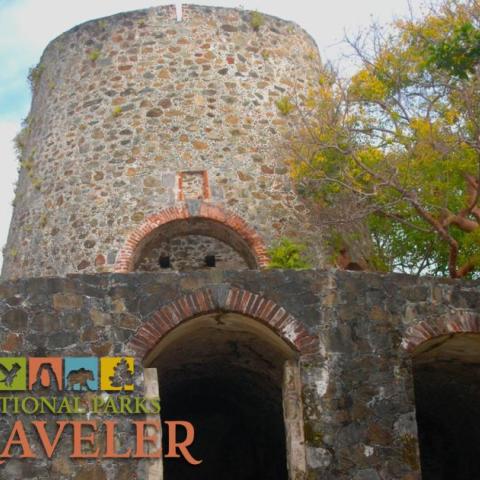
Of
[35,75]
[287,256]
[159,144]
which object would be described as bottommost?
[287,256]

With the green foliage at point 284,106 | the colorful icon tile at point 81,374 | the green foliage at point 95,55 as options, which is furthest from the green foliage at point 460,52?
the green foliage at point 95,55

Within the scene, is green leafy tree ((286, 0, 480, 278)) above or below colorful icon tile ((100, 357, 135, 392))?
above

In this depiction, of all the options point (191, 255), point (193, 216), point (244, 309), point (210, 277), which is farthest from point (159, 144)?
point (244, 309)

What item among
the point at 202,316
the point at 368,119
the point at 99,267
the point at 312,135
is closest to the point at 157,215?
the point at 99,267

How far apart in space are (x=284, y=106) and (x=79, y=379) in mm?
7246

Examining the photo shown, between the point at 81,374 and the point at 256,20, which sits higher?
the point at 256,20

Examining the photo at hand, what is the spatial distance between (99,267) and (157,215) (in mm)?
1197

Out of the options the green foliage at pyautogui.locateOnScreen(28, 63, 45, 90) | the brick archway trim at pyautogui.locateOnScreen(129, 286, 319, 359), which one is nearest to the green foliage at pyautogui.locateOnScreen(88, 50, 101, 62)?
the green foliage at pyautogui.locateOnScreen(28, 63, 45, 90)

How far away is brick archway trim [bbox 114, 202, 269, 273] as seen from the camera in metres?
13.1

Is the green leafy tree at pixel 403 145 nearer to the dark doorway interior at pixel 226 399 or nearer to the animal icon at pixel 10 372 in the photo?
the dark doorway interior at pixel 226 399

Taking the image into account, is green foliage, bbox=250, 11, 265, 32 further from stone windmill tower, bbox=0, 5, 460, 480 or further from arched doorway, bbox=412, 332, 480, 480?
arched doorway, bbox=412, 332, 480, 480

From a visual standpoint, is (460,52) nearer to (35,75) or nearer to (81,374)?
(81,374)

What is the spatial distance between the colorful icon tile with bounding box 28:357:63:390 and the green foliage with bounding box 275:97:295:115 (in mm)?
7187

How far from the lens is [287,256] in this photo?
42.8 feet
